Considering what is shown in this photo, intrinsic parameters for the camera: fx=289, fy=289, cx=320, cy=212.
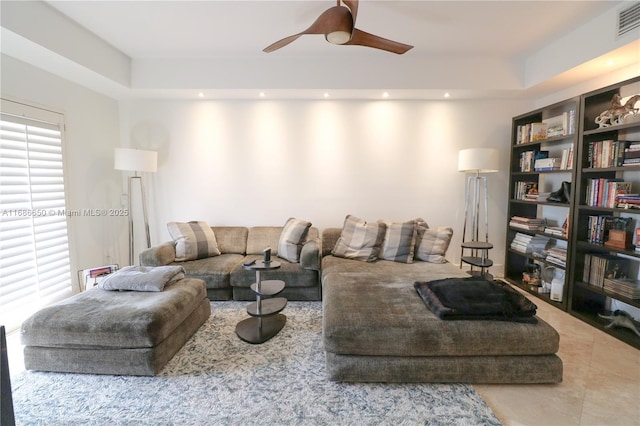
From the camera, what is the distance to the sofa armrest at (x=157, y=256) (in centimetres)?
301

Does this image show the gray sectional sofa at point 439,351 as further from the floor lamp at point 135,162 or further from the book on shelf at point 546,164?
the floor lamp at point 135,162

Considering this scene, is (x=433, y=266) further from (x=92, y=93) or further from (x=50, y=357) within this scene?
(x=92, y=93)

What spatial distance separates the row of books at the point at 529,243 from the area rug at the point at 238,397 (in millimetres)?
2327

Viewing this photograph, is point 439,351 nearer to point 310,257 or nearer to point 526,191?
point 310,257

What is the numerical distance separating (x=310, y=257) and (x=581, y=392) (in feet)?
7.36

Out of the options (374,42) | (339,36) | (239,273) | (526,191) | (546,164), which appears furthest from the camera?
(526,191)

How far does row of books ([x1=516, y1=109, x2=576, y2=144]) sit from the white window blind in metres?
5.19

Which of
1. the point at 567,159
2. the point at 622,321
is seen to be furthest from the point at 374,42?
the point at 622,321

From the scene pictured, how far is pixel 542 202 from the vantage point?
322 centimetres

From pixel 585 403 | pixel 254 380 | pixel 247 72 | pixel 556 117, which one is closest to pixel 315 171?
pixel 247 72

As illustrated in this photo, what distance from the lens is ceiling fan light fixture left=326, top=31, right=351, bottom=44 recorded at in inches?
76.7

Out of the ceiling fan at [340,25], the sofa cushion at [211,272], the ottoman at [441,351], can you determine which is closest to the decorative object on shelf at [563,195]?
the ottoman at [441,351]

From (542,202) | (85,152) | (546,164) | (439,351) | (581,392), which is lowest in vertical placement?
(581,392)

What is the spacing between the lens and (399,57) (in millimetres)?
3361
